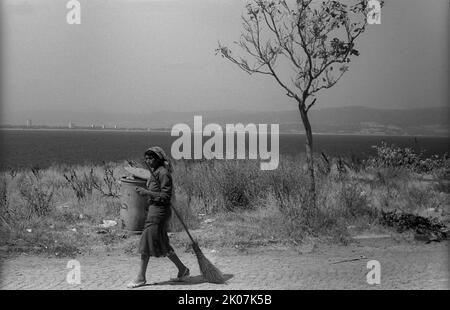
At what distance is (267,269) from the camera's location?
25.0ft

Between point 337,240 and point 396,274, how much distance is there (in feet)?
5.41

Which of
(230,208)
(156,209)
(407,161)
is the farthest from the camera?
(407,161)

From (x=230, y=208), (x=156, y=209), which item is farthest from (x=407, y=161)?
(x=156, y=209)

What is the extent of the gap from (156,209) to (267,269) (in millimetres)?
2126

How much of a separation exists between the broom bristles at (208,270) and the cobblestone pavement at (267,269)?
99 mm

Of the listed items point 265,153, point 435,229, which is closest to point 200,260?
point 435,229

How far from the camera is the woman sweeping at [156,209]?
256 inches

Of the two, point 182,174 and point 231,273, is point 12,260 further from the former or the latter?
point 182,174

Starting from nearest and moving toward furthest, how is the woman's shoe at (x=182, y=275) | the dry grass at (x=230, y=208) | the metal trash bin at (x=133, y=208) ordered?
1. the woman's shoe at (x=182, y=275)
2. the dry grass at (x=230, y=208)
3. the metal trash bin at (x=133, y=208)

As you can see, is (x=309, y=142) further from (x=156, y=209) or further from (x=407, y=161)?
(x=407, y=161)

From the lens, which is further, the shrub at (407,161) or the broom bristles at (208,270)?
the shrub at (407,161)

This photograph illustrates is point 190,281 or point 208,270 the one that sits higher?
point 208,270

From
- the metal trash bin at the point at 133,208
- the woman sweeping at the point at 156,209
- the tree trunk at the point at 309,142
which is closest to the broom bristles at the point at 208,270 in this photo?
the woman sweeping at the point at 156,209

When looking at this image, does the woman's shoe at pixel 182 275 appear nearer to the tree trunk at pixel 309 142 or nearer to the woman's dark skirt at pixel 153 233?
the woman's dark skirt at pixel 153 233
